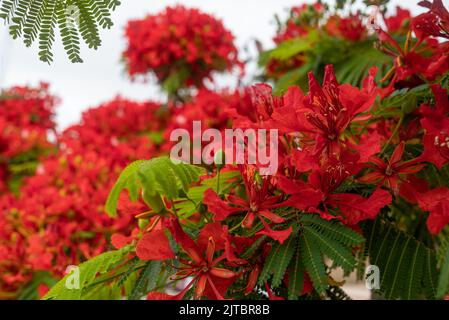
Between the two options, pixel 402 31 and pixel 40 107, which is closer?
pixel 402 31

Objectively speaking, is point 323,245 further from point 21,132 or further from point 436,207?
point 21,132

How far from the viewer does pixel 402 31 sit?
1839 mm

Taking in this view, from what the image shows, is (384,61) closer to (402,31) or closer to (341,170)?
(402,31)

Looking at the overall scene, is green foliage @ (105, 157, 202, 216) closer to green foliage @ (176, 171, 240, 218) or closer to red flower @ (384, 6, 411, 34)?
green foliage @ (176, 171, 240, 218)

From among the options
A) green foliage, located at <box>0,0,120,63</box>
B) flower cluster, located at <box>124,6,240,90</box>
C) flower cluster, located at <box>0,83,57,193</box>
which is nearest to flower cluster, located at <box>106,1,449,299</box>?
green foliage, located at <box>0,0,120,63</box>

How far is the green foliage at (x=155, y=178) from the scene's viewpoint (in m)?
0.70

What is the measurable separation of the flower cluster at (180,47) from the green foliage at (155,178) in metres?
2.85

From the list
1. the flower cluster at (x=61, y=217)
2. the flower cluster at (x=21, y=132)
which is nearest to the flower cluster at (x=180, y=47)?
the flower cluster at (x=21, y=132)

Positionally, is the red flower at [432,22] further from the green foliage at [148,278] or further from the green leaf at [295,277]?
the green foliage at [148,278]

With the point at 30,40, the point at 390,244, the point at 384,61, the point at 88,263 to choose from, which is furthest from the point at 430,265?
the point at 384,61

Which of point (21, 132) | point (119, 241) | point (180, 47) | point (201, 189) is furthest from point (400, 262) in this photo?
point (21, 132)

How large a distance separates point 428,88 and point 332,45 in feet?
3.23

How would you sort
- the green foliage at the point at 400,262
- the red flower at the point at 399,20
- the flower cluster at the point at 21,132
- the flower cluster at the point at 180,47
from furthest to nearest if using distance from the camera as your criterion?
the flower cluster at the point at 180,47 < the flower cluster at the point at 21,132 < the red flower at the point at 399,20 < the green foliage at the point at 400,262

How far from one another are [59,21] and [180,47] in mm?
2880
